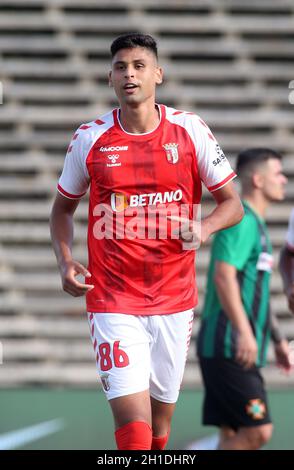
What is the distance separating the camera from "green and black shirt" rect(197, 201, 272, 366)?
626cm

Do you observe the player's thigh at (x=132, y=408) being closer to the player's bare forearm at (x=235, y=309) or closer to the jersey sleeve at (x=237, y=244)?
the player's bare forearm at (x=235, y=309)

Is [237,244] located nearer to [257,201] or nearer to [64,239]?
[257,201]

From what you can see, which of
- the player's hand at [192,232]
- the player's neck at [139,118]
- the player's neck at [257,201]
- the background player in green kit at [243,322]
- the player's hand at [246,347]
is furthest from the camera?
the player's neck at [257,201]

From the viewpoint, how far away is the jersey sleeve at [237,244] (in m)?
6.23

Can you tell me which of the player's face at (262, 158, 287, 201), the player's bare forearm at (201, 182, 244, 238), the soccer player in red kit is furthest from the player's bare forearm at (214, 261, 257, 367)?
the player's bare forearm at (201, 182, 244, 238)

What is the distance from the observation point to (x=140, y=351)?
467 centimetres

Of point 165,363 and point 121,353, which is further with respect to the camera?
point 165,363

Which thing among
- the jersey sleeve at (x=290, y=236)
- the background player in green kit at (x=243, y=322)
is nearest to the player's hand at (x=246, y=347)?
the background player in green kit at (x=243, y=322)

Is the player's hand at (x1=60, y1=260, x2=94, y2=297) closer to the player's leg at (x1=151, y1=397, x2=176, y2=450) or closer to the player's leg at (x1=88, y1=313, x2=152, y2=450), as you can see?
the player's leg at (x1=88, y1=313, x2=152, y2=450)

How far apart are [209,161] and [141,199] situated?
352 millimetres

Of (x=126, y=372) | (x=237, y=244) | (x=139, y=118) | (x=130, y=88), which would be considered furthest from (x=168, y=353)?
(x=237, y=244)

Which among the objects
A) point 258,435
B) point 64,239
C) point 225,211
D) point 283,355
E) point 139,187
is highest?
point 139,187

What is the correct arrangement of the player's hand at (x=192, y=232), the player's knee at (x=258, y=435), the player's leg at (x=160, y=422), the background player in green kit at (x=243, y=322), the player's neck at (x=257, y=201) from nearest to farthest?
the player's hand at (x=192, y=232) → the player's leg at (x=160, y=422) → the background player in green kit at (x=243, y=322) → the player's knee at (x=258, y=435) → the player's neck at (x=257, y=201)

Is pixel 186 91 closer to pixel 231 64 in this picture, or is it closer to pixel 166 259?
pixel 231 64
